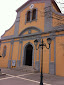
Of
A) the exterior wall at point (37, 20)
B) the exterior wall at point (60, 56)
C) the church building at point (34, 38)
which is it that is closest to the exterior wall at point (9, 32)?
the church building at point (34, 38)

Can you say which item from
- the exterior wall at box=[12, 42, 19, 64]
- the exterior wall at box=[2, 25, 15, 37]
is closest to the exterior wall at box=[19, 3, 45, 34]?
the exterior wall at box=[2, 25, 15, 37]

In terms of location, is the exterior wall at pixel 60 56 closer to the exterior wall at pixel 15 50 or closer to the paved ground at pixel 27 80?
the paved ground at pixel 27 80

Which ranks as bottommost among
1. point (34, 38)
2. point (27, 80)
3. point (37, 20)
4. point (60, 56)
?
point (27, 80)

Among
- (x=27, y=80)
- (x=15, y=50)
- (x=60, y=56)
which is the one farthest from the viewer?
(x=15, y=50)

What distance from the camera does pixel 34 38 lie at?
1338cm

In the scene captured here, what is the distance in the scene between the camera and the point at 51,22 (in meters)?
12.3

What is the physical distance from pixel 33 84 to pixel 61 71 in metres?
5.20

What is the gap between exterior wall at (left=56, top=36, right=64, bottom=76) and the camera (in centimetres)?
1024

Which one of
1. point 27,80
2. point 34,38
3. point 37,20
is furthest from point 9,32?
point 27,80

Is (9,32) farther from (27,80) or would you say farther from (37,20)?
(27,80)

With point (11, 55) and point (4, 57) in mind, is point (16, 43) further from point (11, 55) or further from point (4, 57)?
point (4, 57)

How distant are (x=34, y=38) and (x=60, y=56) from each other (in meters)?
4.70

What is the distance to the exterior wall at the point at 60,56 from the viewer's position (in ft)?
33.6

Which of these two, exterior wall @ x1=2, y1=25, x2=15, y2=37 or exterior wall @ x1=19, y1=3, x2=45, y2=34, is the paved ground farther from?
exterior wall @ x1=2, y1=25, x2=15, y2=37
